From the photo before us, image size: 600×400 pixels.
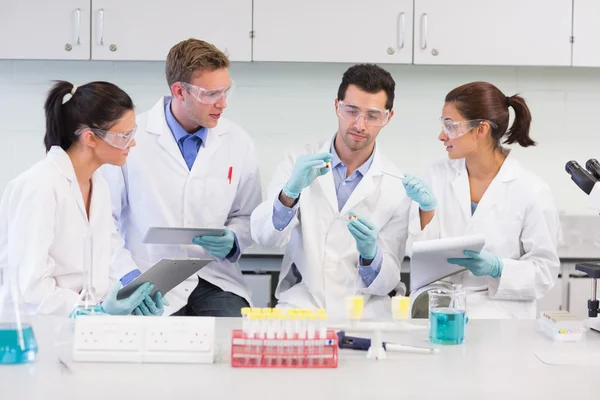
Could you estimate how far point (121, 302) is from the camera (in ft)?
7.71

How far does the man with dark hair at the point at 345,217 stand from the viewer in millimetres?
3031

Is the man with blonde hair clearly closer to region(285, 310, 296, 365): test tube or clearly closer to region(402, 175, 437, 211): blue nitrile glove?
region(402, 175, 437, 211): blue nitrile glove

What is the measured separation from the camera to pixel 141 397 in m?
1.60

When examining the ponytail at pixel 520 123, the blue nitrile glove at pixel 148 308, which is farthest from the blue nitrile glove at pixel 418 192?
the blue nitrile glove at pixel 148 308

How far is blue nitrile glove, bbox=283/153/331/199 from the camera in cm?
290

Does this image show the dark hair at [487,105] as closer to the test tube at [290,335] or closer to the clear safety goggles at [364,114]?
the clear safety goggles at [364,114]

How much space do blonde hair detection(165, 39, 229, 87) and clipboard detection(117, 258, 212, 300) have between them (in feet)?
3.20

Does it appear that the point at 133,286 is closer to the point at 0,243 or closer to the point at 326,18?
the point at 0,243

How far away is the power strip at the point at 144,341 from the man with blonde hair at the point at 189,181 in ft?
4.12

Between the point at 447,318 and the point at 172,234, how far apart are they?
1137 mm

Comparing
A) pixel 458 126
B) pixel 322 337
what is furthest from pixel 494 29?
pixel 322 337

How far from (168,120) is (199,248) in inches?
21.9

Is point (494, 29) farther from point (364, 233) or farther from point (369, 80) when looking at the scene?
point (364, 233)

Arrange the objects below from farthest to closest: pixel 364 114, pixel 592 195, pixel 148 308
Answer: pixel 364 114 → pixel 148 308 → pixel 592 195
